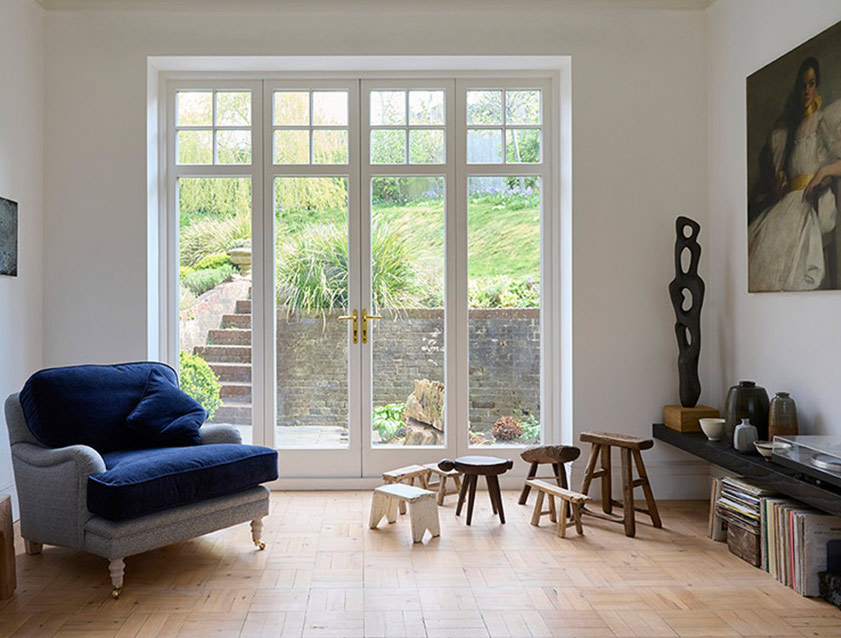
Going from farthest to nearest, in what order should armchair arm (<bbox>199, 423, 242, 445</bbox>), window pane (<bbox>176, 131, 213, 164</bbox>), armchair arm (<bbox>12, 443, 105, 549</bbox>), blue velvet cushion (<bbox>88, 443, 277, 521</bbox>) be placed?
window pane (<bbox>176, 131, 213, 164</bbox>) < armchair arm (<bbox>199, 423, 242, 445</bbox>) < armchair arm (<bbox>12, 443, 105, 549</bbox>) < blue velvet cushion (<bbox>88, 443, 277, 521</bbox>)

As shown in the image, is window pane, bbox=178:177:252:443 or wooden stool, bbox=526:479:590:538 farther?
window pane, bbox=178:177:252:443

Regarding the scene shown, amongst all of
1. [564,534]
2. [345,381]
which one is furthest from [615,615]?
[345,381]

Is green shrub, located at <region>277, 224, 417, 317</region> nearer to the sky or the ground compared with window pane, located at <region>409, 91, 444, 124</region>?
nearer to the ground

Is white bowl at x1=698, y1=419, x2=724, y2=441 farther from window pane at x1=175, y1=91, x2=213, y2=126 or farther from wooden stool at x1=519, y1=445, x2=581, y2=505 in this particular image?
window pane at x1=175, y1=91, x2=213, y2=126

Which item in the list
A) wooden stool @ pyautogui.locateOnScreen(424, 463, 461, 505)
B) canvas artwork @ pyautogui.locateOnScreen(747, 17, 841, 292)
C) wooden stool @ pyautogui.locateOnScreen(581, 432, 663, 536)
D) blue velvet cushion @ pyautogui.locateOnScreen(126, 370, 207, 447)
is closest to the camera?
canvas artwork @ pyautogui.locateOnScreen(747, 17, 841, 292)

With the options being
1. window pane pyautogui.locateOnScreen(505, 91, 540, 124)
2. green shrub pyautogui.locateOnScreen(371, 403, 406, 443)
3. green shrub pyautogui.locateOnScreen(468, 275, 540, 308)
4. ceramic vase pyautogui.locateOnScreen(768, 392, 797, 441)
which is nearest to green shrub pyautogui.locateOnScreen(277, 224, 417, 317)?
green shrub pyautogui.locateOnScreen(468, 275, 540, 308)

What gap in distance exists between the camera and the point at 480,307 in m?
4.82

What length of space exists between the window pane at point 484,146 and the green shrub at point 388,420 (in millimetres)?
1701

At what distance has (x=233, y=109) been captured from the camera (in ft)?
15.7

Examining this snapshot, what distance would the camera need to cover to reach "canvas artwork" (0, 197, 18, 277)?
12.9 ft

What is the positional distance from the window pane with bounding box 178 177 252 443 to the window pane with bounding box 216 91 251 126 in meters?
0.38

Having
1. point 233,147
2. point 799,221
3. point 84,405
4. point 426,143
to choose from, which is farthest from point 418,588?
point 233,147

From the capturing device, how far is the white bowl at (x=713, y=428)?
388 centimetres

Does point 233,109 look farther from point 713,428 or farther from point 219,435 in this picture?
point 713,428
